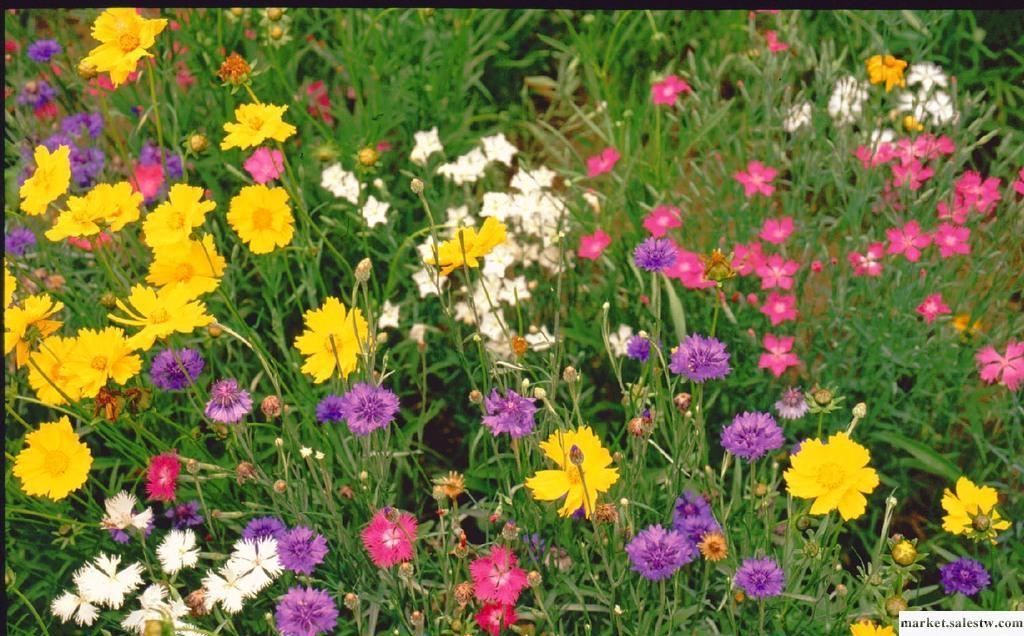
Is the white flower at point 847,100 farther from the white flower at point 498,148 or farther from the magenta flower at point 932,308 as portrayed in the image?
the white flower at point 498,148

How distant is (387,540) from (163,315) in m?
0.47

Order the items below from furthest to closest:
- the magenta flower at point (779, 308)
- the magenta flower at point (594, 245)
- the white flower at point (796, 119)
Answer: the white flower at point (796, 119) < the magenta flower at point (594, 245) < the magenta flower at point (779, 308)

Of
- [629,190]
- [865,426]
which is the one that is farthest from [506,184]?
[865,426]

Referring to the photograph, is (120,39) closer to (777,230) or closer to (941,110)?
(777,230)

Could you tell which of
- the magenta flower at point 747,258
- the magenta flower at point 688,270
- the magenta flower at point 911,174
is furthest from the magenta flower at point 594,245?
the magenta flower at point 911,174

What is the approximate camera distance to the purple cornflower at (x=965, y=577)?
146cm

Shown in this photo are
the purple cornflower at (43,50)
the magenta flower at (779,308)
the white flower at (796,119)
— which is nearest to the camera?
the magenta flower at (779,308)

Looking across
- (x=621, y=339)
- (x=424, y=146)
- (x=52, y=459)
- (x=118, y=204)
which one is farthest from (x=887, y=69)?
(x=52, y=459)

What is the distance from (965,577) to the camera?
1.47 metres

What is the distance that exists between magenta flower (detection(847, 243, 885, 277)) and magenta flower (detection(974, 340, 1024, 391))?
0.82 feet

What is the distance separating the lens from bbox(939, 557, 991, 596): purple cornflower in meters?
1.46

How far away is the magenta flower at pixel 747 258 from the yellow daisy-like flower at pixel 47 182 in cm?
119

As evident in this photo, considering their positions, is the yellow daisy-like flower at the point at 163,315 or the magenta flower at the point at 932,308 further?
the magenta flower at the point at 932,308

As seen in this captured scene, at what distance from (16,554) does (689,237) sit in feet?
4.76
